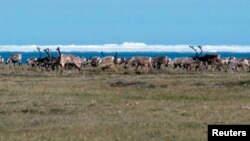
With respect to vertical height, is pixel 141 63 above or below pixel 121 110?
below

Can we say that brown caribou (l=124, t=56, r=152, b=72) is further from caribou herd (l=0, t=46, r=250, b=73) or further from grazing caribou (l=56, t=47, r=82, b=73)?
grazing caribou (l=56, t=47, r=82, b=73)

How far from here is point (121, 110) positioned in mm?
22469

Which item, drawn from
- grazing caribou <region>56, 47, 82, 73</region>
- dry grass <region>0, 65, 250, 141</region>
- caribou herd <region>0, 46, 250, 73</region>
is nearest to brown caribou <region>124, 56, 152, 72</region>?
caribou herd <region>0, 46, 250, 73</region>

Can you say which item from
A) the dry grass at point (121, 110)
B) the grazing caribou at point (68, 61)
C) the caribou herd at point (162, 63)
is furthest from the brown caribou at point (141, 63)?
the dry grass at point (121, 110)

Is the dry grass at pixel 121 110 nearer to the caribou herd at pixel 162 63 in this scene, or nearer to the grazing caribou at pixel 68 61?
the grazing caribou at pixel 68 61

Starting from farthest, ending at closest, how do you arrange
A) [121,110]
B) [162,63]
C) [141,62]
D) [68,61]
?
1. [162,63]
2. [141,62]
3. [68,61]
4. [121,110]

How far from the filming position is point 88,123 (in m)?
19.0

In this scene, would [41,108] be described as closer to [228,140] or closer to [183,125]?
[183,125]

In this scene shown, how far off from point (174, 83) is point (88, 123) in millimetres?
17065

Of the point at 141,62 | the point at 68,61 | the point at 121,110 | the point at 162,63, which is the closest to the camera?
the point at 121,110

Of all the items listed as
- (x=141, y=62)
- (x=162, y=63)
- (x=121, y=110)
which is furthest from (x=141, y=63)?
(x=121, y=110)

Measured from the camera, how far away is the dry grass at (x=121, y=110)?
56.7 feet

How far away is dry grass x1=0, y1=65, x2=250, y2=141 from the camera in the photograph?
17.3 m

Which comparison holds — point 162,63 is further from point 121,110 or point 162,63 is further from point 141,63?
point 121,110
